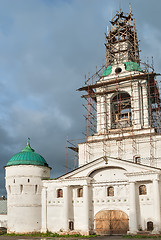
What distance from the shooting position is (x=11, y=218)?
32688 millimetres

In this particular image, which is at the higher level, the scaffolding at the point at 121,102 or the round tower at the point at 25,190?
the scaffolding at the point at 121,102

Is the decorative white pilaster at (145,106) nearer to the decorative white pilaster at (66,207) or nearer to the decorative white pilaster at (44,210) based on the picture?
the decorative white pilaster at (66,207)

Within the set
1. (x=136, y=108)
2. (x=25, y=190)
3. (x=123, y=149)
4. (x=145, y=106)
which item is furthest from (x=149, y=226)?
(x=25, y=190)

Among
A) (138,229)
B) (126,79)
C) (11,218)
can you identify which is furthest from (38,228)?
(126,79)

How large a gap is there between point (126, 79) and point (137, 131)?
5.97m

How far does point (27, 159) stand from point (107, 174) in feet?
30.6

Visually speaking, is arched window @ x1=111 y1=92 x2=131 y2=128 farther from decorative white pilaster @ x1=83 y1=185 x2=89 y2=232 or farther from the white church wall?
decorative white pilaster @ x1=83 y1=185 x2=89 y2=232

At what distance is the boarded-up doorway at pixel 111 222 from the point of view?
2802 cm

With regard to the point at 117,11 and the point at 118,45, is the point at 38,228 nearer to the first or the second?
the point at 118,45

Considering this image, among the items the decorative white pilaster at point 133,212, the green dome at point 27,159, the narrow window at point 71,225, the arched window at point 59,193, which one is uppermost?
the green dome at point 27,159

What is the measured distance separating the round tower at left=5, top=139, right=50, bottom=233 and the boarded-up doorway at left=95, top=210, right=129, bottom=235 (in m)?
6.89

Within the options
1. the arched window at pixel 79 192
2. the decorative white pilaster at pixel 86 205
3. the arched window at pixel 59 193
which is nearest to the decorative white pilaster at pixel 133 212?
the decorative white pilaster at pixel 86 205

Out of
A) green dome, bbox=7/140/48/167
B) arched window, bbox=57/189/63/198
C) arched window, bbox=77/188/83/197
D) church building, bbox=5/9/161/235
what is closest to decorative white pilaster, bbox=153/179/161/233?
church building, bbox=5/9/161/235

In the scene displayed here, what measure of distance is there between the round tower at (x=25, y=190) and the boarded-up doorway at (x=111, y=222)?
22.6 feet
